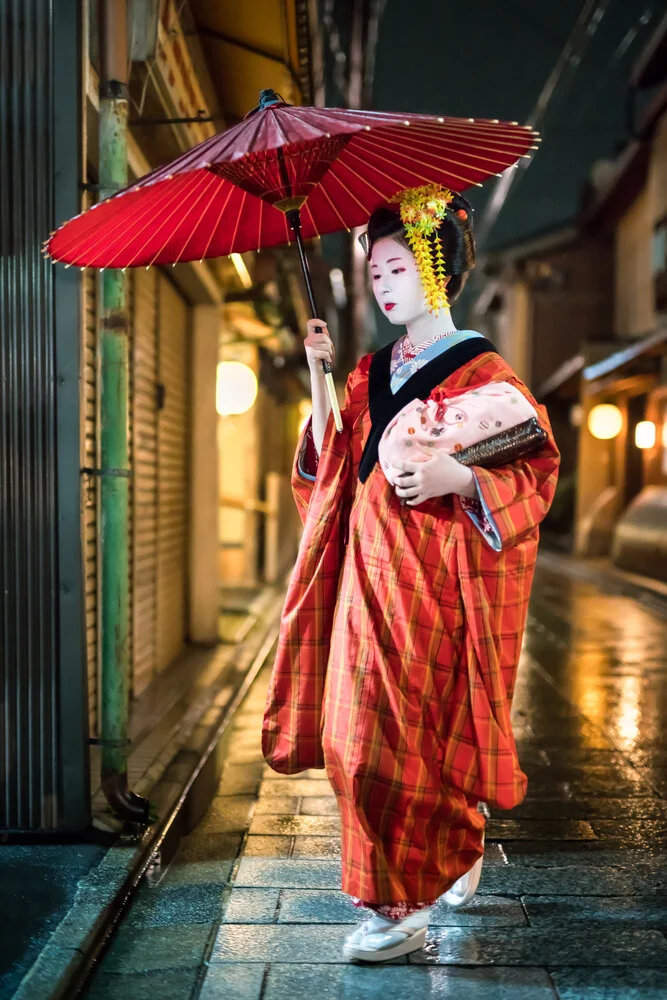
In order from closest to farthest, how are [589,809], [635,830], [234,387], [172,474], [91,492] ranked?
1. [635,830]
2. [589,809]
3. [91,492]
4. [172,474]
5. [234,387]

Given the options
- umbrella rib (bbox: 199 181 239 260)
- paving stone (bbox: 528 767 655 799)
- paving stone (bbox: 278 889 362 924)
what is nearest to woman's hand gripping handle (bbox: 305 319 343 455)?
umbrella rib (bbox: 199 181 239 260)

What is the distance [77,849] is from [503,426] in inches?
112

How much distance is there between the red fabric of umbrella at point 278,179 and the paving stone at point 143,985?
111 inches

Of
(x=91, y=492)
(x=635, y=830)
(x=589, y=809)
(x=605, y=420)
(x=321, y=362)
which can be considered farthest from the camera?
(x=605, y=420)

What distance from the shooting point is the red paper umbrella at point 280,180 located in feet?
10.1

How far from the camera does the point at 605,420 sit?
21.4 metres

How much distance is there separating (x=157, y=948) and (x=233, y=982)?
17.3 inches

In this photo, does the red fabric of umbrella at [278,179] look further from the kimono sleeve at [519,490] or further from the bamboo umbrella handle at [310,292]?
the kimono sleeve at [519,490]

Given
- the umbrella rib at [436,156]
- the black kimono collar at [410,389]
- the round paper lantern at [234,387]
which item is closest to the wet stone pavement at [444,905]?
the black kimono collar at [410,389]

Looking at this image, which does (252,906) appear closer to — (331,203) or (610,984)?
(610,984)

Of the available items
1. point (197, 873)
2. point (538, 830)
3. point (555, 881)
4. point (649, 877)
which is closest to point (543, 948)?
point (555, 881)

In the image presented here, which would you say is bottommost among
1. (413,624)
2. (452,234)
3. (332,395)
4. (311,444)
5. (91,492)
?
(413,624)

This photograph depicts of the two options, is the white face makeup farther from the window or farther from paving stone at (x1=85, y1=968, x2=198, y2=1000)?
the window

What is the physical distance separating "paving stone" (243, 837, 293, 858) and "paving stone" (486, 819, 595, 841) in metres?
1.05
